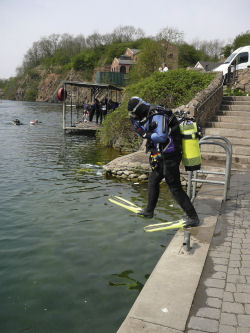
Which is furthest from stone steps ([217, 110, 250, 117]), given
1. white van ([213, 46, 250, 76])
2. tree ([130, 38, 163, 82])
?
tree ([130, 38, 163, 82])

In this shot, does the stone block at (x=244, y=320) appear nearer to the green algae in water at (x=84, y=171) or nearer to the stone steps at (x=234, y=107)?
the green algae in water at (x=84, y=171)

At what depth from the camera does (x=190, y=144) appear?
4816 millimetres

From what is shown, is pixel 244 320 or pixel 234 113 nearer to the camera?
pixel 244 320

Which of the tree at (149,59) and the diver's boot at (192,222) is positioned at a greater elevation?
the tree at (149,59)

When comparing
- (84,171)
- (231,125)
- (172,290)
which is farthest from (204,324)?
(231,125)

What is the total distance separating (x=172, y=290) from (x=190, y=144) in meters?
2.24

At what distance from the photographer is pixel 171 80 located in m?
16.0

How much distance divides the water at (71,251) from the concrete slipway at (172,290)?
2.11 feet

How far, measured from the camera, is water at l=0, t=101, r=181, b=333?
12.5 feet

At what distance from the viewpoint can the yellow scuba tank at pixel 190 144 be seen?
4.78 metres

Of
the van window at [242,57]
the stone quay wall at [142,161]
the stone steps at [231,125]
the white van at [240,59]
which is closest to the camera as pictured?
the stone quay wall at [142,161]

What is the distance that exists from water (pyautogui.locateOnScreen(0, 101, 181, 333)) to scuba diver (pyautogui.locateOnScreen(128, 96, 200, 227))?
1.17 m

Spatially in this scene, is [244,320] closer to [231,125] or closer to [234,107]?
[231,125]

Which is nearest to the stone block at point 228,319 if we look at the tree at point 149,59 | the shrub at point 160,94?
the shrub at point 160,94
